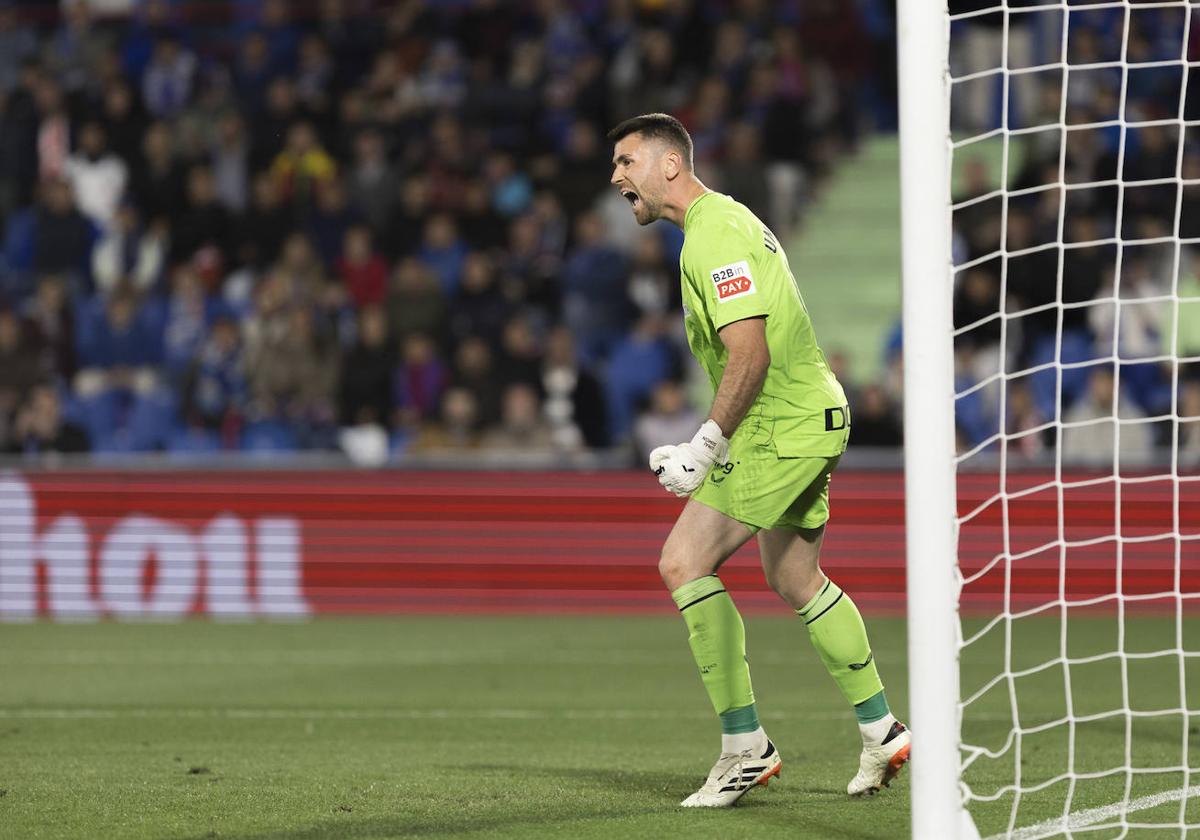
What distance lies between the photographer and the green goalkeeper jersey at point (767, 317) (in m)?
5.99

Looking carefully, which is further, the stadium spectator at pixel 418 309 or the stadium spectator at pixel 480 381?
the stadium spectator at pixel 418 309

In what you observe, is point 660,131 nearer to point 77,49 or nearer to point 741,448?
point 741,448

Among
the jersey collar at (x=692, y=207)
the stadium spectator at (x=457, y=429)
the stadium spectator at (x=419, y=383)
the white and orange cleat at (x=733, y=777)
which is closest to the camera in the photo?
the white and orange cleat at (x=733, y=777)

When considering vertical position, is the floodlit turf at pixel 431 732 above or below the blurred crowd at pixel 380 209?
below

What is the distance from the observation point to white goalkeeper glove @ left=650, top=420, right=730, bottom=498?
580 centimetres

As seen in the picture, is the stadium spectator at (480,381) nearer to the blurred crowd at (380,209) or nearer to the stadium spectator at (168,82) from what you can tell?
the blurred crowd at (380,209)

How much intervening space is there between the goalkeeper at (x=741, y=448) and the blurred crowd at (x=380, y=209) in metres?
8.10

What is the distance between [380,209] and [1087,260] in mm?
6796

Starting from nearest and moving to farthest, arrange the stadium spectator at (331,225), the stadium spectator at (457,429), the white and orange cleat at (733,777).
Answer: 1. the white and orange cleat at (733,777)
2. the stadium spectator at (457,429)
3. the stadium spectator at (331,225)

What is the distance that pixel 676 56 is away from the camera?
18.1 metres

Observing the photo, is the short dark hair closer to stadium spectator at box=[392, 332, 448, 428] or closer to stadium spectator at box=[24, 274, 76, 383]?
stadium spectator at box=[392, 332, 448, 428]

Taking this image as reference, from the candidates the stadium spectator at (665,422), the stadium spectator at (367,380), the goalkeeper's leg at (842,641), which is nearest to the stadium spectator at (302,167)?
the stadium spectator at (367,380)

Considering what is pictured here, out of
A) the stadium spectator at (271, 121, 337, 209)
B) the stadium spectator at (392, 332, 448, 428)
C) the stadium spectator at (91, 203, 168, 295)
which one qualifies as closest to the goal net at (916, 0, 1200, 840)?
the stadium spectator at (392, 332, 448, 428)

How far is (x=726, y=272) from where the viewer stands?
5973 millimetres
